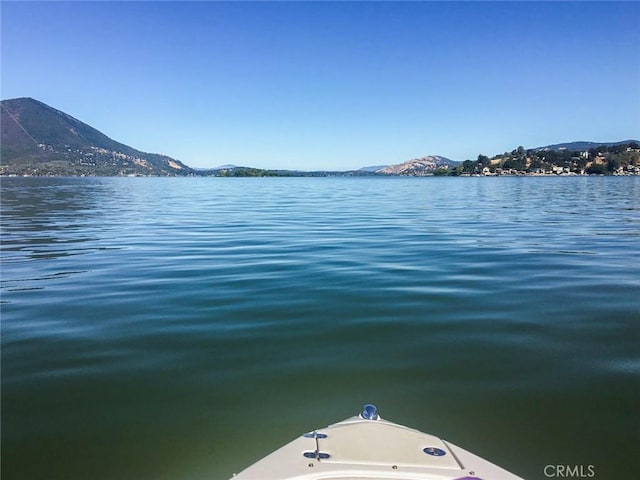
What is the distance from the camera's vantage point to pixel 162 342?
6.52m

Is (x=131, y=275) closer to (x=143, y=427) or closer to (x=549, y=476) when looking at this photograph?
(x=143, y=427)

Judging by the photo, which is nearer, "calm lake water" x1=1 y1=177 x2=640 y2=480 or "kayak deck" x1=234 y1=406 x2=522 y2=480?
"kayak deck" x1=234 y1=406 x2=522 y2=480

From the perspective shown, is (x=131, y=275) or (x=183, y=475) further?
(x=131, y=275)

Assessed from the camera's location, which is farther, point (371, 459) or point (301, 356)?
point (301, 356)

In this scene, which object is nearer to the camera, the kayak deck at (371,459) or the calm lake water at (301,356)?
the kayak deck at (371,459)

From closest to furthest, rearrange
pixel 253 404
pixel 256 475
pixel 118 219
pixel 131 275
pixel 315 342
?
pixel 256 475
pixel 253 404
pixel 315 342
pixel 131 275
pixel 118 219

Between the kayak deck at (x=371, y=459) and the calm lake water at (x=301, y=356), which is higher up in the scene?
the kayak deck at (x=371, y=459)

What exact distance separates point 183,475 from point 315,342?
3.05 metres

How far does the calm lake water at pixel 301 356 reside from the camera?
13.7 ft

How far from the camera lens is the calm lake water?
4.19 meters

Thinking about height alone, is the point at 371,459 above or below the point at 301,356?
above

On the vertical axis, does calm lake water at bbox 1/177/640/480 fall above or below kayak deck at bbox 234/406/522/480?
below

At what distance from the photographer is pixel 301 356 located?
604cm

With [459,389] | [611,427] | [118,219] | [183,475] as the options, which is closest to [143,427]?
[183,475]
